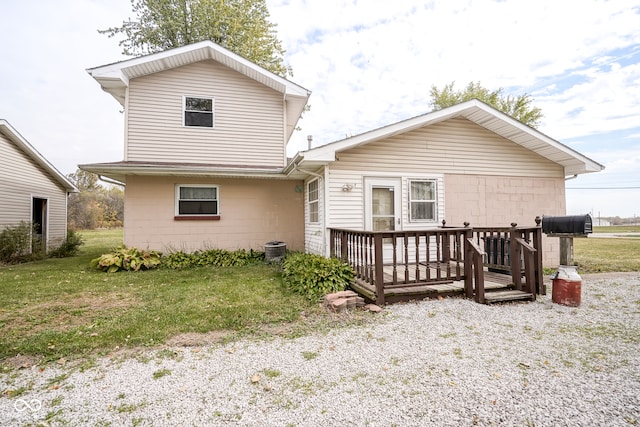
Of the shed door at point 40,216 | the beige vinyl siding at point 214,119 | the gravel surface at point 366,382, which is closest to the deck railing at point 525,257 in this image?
the gravel surface at point 366,382

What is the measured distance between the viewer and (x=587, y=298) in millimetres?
5027

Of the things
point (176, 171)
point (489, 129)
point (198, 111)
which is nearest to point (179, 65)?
point (198, 111)

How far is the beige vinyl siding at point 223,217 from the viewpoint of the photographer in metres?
8.34

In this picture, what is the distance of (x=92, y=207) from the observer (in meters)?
28.3

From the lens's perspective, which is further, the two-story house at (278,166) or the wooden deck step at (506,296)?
the two-story house at (278,166)

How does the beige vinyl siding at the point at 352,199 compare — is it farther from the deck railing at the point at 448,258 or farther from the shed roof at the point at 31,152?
the shed roof at the point at 31,152

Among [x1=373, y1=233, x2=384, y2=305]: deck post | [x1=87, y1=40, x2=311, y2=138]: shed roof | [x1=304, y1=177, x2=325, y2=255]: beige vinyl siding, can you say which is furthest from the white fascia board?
[x1=87, y1=40, x2=311, y2=138]: shed roof

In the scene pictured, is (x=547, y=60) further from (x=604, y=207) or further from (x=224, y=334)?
(x=604, y=207)

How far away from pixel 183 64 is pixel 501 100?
84.2ft

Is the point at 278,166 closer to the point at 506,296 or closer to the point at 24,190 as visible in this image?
the point at 506,296

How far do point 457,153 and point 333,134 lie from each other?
23612 millimetres

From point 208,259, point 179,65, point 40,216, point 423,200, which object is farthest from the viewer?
point 40,216

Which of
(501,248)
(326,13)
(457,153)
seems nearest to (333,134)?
(326,13)

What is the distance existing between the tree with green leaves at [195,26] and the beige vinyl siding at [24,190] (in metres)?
7.93
